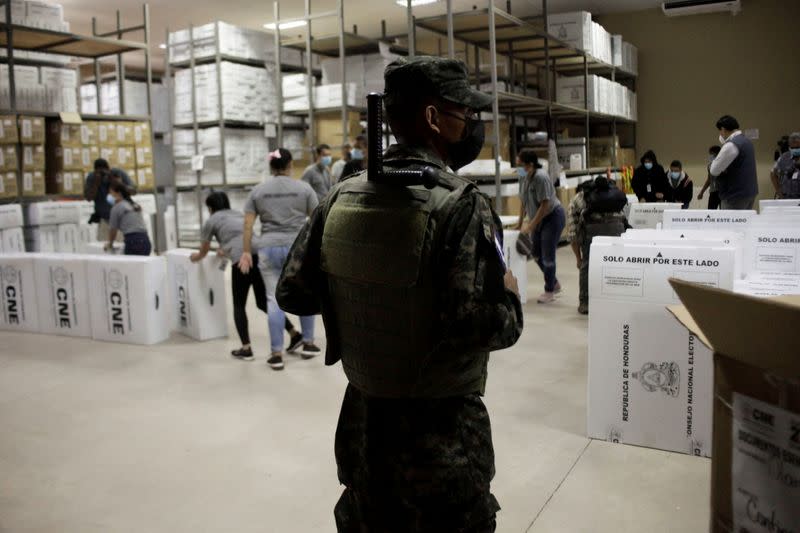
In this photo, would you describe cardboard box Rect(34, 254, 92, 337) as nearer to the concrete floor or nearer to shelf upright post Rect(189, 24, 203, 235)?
the concrete floor

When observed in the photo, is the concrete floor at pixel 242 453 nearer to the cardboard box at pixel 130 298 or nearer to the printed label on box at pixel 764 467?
the cardboard box at pixel 130 298

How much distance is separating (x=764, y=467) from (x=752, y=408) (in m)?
0.10

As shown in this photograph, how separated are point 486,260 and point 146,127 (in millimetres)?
8272

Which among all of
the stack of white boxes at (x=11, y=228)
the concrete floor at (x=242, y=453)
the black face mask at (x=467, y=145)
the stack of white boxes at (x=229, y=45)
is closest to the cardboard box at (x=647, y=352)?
the concrete floor at (x=242, y=453)

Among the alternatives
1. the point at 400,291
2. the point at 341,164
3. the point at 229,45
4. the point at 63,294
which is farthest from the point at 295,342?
the point at 229,45

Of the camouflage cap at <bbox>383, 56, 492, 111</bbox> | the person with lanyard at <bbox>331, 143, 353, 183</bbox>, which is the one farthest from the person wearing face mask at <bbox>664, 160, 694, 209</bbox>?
the camouflage cap at <bbox>383, 56, 492, 111</bbox>

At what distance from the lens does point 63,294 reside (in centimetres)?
→ 596

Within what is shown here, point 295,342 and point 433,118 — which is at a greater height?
point 433,118

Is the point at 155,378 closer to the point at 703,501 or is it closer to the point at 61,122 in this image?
the point at 703,501

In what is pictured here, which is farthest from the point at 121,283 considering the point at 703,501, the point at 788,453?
the point at 788,453

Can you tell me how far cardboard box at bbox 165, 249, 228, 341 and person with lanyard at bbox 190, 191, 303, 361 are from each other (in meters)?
0.48

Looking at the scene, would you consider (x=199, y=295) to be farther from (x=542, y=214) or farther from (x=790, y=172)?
(x=790, y=172)

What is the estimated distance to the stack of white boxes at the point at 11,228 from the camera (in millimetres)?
7180

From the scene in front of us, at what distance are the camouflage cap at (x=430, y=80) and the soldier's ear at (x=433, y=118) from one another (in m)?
0.04
